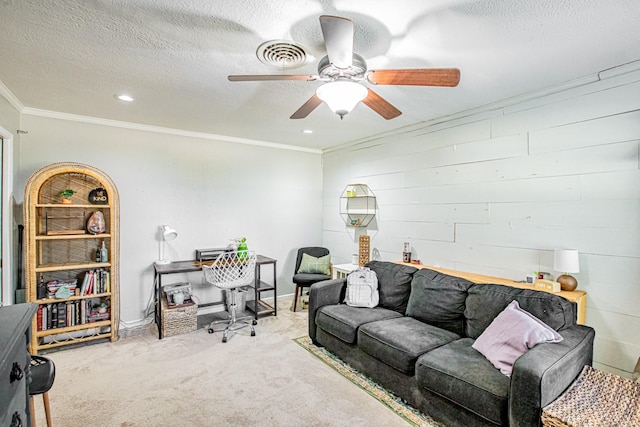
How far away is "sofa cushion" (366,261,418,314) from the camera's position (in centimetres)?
312

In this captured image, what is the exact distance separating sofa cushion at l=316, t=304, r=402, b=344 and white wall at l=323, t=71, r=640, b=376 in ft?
3.35

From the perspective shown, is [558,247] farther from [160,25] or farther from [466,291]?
[160,25]

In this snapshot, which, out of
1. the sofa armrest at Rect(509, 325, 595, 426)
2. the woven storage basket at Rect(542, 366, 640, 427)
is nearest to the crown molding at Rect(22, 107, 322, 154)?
the sofa armrest at Rect(509, 325, 595, 426)

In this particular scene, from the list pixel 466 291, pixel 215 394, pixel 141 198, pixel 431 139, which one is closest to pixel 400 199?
pixel 431 139

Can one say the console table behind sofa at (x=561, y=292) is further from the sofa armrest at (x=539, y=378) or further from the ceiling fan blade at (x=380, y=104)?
the ceiling fan blade at (x=380, y=104)

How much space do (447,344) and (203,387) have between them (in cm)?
193

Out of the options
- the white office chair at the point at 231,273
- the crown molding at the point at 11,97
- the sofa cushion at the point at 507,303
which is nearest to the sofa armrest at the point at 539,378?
the sofa cushion at the point at 507,303

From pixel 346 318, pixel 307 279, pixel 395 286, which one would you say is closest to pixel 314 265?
pixel 307 279

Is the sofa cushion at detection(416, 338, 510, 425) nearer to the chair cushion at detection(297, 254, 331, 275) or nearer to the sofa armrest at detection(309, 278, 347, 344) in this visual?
the sofa armrest at detection(309, 278, 347, 344)

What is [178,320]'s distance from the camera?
11.7 ft

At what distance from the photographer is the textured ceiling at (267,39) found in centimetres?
165

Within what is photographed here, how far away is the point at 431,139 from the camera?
11.8 ft

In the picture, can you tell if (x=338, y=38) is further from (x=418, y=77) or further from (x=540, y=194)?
(x=540, y=194)

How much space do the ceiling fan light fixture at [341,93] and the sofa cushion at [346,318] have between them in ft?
5.95
